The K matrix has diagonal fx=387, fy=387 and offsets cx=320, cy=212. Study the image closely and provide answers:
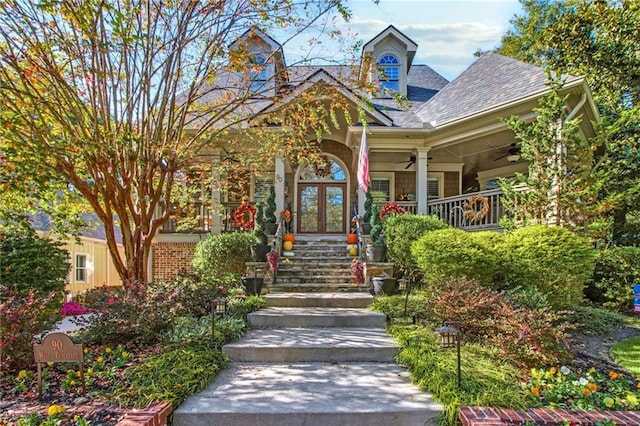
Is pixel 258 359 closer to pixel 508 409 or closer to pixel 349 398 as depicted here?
pixel 349 398

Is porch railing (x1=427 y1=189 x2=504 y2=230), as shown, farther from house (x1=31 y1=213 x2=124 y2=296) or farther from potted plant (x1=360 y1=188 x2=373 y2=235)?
house (x1=31 y1=213 x2=124 y2=296)

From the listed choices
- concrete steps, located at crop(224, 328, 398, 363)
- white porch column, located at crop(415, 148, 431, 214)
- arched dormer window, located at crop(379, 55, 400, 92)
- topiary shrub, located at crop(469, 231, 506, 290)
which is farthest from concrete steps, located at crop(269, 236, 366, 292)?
arched dormer window, located at crop(379, 55, 400, 92)

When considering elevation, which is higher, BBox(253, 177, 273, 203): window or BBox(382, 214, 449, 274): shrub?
BBox(253, 177, 273, 203): window

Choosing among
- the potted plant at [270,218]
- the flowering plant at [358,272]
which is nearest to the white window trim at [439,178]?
the flowering plant at [358,272]

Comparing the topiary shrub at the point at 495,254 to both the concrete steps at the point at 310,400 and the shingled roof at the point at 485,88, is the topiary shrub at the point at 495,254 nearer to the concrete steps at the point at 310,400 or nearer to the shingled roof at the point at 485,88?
the concrete steps at the point at 310,400

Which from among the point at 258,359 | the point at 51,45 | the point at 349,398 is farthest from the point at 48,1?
the point at 349,398

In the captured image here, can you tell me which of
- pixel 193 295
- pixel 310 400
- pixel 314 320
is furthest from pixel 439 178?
pixel 310 400

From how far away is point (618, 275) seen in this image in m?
7.55

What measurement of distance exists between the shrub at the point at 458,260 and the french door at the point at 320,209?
619 cm

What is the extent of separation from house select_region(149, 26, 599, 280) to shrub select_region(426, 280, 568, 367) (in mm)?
3623

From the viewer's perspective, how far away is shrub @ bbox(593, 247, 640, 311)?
7.34m

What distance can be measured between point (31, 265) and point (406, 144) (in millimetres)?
8937

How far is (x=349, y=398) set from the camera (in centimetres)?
360

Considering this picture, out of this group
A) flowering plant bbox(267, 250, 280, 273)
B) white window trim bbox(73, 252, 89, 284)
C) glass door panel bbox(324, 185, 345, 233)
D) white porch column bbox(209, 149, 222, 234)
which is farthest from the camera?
white window trim bbox(73, 252, 89, 284)
